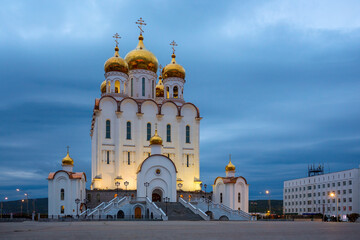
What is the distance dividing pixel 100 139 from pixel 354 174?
40.5 metres

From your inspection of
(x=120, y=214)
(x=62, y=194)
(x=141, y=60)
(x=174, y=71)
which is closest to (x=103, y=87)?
(x=141, y=60)

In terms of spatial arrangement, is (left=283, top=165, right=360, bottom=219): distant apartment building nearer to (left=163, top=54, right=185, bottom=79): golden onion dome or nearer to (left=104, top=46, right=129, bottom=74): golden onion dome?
(left=163, top=54, right=185, bottom=79): golden onion dome

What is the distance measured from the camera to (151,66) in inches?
2242

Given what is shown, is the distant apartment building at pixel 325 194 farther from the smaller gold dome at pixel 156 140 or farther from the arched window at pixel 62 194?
the arched window at pixel 62 194

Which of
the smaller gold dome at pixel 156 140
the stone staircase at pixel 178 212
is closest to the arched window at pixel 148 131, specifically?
the smaller gold dome at pixel 156 140

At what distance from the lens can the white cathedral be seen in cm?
4584

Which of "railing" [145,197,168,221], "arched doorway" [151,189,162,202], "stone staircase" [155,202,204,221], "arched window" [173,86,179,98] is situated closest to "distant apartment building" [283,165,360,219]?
"arched doorway" [151,189,162,202]

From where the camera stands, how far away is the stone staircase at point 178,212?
3912 centimetres

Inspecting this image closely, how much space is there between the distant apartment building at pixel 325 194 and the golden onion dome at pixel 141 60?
29333mm

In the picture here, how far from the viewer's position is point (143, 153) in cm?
5212

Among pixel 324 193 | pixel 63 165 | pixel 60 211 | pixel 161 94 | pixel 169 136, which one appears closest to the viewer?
pixel 60 211

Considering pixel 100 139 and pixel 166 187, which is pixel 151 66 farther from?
pixel 166 187

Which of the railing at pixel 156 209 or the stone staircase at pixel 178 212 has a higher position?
the railing at pixel 156 209

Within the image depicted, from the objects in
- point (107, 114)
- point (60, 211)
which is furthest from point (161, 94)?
point (60, 211)
